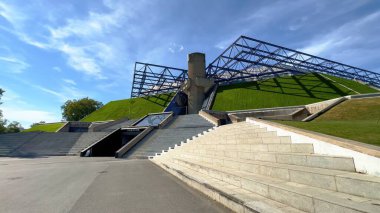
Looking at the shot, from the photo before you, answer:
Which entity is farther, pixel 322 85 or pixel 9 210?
pixel 322 85

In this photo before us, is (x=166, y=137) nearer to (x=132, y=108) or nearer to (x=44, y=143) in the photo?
(x=44, y=143)

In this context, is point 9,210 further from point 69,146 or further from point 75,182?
point 69,146

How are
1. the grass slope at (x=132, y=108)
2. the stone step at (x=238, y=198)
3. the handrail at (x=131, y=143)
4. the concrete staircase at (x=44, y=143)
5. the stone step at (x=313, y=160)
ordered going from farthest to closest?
the grass slope at (x=132, y=108) < the concrete staircase at (x=44, y=143) < the handrail at (x=131, y=143) < the stone step at (x=313, y=160) < the stone step at (x=238, y=198)

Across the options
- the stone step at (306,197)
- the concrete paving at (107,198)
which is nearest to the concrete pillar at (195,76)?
the concrete paving at (107,198)

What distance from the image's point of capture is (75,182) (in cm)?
1052

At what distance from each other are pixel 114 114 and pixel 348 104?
46.7 m

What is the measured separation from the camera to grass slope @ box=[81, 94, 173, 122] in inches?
2170

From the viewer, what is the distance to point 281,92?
44969 mm

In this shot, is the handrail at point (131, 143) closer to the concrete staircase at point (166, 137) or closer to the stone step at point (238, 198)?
the concrete staircase at point (166, 137)

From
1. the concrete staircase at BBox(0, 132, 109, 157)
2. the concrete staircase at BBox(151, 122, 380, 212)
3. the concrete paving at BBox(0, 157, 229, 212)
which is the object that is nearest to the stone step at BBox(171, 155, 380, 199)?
the concrete staircase at BBox(151, 122, 380, 212)

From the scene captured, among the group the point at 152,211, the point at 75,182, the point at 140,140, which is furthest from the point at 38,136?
the point at 152,211

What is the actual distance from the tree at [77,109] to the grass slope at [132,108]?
85.7 ft

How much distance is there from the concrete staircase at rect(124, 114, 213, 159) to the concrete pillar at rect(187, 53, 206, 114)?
768 inches

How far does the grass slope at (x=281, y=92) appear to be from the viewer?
1593 inches
